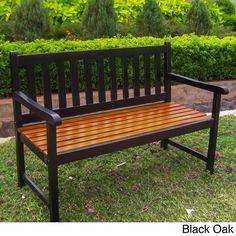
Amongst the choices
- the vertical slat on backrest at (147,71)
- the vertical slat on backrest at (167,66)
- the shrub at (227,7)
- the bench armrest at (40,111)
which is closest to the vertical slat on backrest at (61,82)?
the bench armrest at (40,111)

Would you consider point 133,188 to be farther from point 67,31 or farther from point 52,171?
point 67,31

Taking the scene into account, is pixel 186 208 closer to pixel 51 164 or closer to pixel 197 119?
pixel 197 119

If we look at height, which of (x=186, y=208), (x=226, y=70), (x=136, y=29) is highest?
(x=136, y=29)

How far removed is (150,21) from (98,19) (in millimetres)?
842

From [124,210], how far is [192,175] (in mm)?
839

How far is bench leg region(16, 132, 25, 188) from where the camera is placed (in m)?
3.22

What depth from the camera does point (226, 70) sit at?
18.6 ft

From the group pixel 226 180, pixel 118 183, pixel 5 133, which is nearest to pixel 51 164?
pixel 118 183

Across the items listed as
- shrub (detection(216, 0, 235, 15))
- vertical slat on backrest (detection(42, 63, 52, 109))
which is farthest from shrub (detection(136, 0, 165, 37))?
shrub (detection(216, 0, 235, 15))

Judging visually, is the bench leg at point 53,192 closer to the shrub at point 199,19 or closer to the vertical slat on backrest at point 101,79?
the vertical slat on backrest at point 101,79

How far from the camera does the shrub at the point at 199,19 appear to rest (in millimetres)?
6539

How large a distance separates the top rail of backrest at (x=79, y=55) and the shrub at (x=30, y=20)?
7.43 feet
